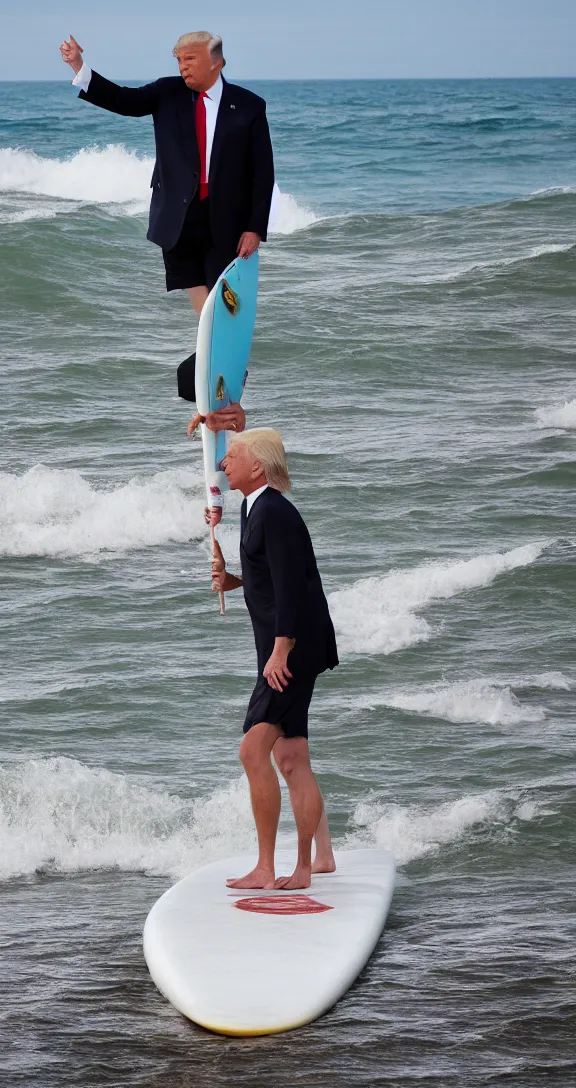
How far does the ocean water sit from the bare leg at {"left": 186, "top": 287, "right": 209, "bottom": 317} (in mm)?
1506

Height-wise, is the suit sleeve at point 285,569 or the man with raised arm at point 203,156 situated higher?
the man with raised arm at point 203,156

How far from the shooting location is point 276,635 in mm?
4973

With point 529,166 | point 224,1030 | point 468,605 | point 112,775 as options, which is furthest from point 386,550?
point 529,166

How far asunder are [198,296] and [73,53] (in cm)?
101

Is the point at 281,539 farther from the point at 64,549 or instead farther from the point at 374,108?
the point at 374,108

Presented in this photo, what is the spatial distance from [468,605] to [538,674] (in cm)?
167

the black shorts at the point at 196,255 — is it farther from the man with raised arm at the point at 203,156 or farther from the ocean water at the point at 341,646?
the ocean water at the point at 341,646

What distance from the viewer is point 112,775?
7734 millimetres

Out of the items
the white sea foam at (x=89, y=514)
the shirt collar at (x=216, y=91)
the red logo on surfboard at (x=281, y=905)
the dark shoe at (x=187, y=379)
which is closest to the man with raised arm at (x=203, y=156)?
the shirt collar at (x=216, y=91)

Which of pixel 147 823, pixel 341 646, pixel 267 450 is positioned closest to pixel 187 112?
pixel 267 450

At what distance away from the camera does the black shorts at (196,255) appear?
17.3 ft

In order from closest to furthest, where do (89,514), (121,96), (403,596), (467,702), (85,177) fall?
(121,96), (467,702), (403,596), (89,514), (85,177)

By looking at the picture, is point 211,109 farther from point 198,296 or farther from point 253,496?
point 253,496

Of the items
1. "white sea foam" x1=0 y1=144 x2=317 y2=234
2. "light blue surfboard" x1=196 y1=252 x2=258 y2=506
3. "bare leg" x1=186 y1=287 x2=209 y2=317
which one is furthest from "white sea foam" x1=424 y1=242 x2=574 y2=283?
"light blue surfboard" x1=196 y1=252 x2=258 y2=506
